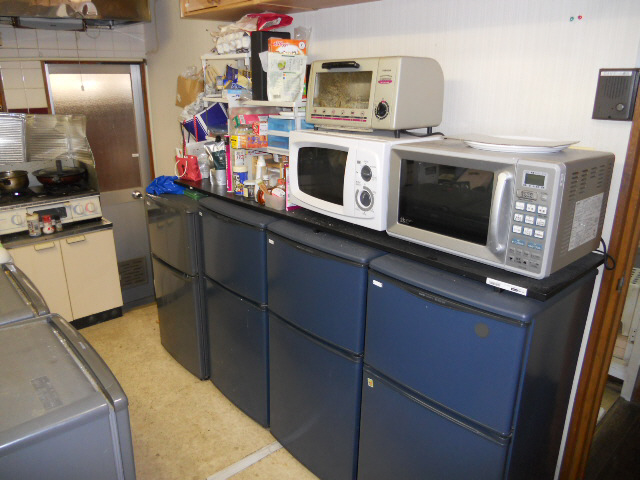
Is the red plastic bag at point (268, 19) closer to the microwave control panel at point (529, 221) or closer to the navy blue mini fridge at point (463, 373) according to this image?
the navy blue mini fridge at point (463, 373)

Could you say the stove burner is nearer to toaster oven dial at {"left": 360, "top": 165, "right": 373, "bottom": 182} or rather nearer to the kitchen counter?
the kitchen counter

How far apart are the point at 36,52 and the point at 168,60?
2.93 feet

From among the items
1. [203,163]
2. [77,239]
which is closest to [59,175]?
[77,239]

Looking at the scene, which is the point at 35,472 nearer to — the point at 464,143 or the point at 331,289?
the point at 331,289

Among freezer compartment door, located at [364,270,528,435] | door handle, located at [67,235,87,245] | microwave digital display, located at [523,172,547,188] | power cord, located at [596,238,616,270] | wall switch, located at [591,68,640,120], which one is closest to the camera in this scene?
microwave digital display, located at [523,172,547,188]

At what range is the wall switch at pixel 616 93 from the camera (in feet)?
4.73

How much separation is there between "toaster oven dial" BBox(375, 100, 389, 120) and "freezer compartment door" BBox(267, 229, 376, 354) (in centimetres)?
50

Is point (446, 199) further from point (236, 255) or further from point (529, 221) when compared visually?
point (236, 255)

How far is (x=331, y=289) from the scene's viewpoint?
5.90 ft

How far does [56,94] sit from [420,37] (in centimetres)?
288

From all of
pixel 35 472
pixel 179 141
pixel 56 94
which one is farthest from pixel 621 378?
pixel 56 94

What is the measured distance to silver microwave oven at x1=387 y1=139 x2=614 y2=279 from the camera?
1.23 meters

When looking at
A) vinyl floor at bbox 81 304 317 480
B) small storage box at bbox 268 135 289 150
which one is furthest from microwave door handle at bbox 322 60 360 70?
vinyl floor at bbox 81 304 317 480

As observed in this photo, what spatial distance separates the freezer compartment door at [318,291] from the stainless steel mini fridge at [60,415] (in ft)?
2.81
